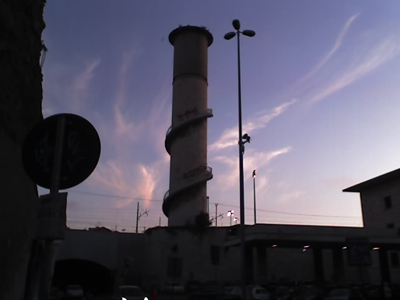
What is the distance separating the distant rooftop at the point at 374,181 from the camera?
48.4 meters

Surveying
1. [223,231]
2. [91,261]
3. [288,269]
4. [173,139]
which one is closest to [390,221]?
[288,269]

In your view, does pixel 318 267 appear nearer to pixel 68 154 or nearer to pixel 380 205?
pixel 380 205

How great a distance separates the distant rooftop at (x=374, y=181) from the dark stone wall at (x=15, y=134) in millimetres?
46245

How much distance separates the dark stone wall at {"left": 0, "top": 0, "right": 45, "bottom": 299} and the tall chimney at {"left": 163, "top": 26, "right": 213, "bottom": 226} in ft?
136

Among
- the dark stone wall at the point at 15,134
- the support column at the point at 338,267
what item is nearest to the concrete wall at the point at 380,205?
the support column at the point at 338,267

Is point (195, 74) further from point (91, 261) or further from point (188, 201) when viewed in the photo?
point (91, 261)

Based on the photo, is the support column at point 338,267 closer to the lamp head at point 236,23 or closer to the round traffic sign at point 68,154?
the lamp head at point 236,23

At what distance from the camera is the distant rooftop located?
159 ft

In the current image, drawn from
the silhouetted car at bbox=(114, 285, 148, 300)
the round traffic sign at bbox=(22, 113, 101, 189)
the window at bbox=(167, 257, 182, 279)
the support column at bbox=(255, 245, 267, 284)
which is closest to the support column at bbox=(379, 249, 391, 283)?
the support column at bbox=(255, 245, 267, 284)

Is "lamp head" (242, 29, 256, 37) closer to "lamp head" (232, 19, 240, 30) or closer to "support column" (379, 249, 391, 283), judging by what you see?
"lamp head" (232, 19, 240, 30)

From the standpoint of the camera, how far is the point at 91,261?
51.0 m

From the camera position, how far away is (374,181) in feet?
171

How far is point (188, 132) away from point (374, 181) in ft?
74.9

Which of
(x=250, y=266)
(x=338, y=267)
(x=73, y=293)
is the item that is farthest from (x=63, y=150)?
(x=250, y=266)
